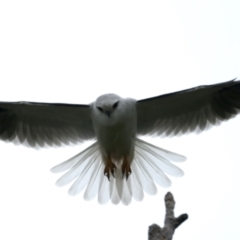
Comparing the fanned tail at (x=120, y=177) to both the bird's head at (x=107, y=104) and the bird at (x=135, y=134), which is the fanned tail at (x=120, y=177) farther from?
the bird's head at (x=107, y=104)

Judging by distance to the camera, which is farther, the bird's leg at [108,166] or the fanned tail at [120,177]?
the fanned tail at [120,177]

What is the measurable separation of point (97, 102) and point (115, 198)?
128cm

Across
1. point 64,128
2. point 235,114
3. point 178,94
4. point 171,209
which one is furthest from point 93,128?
point 171,209

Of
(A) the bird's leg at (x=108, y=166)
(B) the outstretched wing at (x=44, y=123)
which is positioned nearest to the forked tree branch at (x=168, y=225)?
(A) the bird's leg at (x=108, y=166)

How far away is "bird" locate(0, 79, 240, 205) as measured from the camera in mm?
7309

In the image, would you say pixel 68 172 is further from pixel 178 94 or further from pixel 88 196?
pixel 178 94

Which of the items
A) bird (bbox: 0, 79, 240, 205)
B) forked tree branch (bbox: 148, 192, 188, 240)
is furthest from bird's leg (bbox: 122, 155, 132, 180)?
forked tree branch (bbox: 148, 192, 188, 240)

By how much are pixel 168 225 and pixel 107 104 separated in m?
2.51

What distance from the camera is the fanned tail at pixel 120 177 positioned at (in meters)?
7.52

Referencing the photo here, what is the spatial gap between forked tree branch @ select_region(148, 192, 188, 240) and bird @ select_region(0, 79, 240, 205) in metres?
2.60

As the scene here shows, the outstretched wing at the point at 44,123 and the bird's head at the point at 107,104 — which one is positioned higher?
the outstretched wing at the point at 44,123

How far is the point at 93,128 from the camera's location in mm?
7473

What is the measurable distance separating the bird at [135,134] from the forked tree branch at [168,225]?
260cm

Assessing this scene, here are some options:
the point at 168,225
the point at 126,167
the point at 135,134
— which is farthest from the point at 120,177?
the point at 168,225
